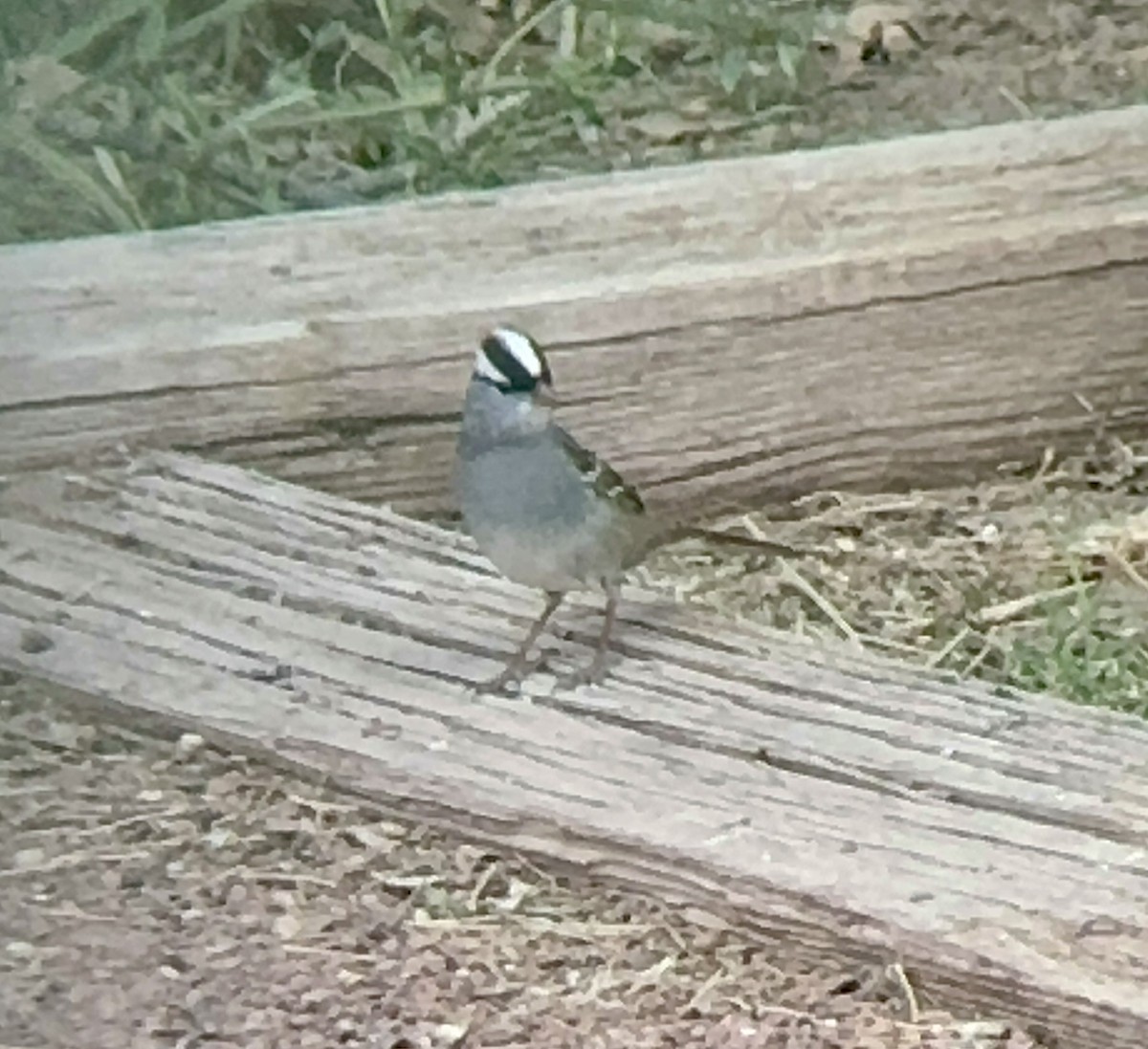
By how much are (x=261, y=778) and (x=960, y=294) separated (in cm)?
119

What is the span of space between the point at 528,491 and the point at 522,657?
175mm

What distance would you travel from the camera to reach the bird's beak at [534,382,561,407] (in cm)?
244

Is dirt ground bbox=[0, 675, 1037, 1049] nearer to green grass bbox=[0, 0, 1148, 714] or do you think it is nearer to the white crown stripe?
the white crown stripe

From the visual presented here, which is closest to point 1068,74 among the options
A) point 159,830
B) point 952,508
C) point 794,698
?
point 952,508

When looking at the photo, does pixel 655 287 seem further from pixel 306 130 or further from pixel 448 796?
pixel 448 796

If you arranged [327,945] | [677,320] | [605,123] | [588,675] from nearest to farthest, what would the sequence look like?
1. [327,945]
2. [588,675]
3. [677,320]
4. [605,123]

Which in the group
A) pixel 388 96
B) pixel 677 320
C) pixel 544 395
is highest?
pixel 388 96

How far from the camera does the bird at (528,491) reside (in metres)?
2.44

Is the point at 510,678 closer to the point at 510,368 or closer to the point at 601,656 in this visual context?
the point at 601,656

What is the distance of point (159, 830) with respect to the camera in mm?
2209

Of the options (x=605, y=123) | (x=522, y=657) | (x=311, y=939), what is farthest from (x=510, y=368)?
(x=605, y=123)

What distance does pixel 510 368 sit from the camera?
2438 millimetres

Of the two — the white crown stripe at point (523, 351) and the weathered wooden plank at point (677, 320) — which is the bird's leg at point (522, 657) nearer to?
the white crown stripe at point (523, 351)

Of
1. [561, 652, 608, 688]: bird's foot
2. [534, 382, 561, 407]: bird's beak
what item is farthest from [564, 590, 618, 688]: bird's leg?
[534, 382, 561, 407]: bird's beak
